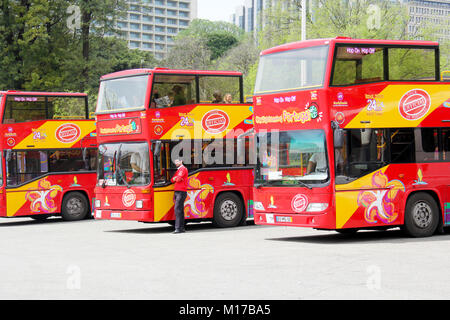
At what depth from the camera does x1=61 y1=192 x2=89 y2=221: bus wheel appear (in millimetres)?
27609

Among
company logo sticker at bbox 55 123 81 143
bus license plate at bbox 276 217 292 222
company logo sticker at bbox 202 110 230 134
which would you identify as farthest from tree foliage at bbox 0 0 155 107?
bus license plate at bbox 276 217 292 222

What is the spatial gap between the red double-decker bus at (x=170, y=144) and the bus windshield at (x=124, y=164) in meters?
0.02

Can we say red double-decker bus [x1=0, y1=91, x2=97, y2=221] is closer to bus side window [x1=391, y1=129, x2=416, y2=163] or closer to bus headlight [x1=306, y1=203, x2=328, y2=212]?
bus headlight [x1=306, y1=203, x2=328, y2=212]

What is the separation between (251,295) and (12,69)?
3969cm

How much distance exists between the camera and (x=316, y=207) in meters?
16.9

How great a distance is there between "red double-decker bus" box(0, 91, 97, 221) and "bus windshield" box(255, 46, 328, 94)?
949 centimetres

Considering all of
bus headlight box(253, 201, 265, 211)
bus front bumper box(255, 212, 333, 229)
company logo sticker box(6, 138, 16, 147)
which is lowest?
bus front bumper box(255, 212, 333, 229)

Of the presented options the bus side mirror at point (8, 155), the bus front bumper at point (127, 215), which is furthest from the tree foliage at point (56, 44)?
the bus front bumper at point (127, 215)

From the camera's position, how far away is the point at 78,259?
576 inches

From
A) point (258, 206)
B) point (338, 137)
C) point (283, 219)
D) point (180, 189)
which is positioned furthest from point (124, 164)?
point (338, 137)

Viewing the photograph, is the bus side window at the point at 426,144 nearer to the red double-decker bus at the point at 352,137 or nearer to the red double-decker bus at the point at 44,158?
the red double-decker bus at the point at 352,137

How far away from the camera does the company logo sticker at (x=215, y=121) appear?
22188 millimetres
